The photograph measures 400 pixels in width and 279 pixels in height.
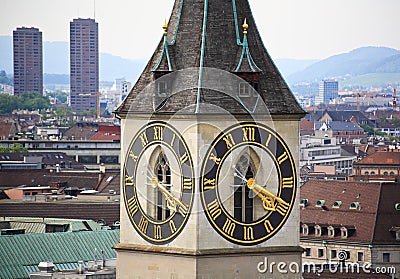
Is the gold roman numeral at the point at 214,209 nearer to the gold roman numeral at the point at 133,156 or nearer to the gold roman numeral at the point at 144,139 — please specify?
the gold roman numeral at the point at 144,139

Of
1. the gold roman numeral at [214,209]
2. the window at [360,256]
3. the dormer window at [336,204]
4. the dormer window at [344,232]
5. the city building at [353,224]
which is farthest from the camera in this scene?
the dormer window at [336,204]

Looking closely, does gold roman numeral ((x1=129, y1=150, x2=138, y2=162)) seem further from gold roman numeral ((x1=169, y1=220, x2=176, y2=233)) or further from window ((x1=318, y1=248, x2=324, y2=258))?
window ((x1=318, y1=248, x2=324, y2=258))

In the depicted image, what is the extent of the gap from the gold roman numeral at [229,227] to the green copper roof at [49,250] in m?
18.4

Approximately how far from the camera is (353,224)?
102688 millimetres

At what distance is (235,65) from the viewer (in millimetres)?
32781

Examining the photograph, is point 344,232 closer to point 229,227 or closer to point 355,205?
point 355,205

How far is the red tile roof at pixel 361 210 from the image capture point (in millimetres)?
101625

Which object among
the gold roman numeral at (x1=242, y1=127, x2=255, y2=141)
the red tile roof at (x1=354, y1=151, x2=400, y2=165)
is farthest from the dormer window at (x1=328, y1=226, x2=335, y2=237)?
A: the gold roman numeral at (x1=242, y1=127, x2=255, y2=141)

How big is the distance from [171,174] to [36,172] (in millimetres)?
83914

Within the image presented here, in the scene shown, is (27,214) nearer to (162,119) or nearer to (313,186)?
(313,186)

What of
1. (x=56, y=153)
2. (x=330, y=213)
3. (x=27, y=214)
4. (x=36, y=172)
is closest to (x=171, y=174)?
(x=27, y=214)

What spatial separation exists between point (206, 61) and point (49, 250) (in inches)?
840

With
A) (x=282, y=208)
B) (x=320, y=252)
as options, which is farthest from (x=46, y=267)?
(x=320, y=252)

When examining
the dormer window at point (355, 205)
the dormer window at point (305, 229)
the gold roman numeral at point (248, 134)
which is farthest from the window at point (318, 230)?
the gold roman numeral at point (248, 134)
